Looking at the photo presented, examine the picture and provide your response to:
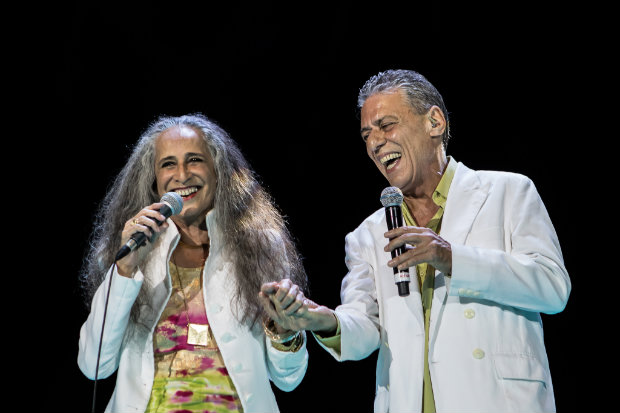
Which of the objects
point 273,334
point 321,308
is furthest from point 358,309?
point 273,334

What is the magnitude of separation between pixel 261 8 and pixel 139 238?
2.17m

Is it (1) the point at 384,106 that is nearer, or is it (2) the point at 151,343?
(2) the point at 151,343

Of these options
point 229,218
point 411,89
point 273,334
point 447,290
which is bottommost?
point 273,334

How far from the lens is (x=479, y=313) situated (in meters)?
2.31

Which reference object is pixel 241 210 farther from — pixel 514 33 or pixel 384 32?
pixel 514 33

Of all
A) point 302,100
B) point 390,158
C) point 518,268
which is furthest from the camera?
point 302,100

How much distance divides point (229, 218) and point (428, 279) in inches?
35.3

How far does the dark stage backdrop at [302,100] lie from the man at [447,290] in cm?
103

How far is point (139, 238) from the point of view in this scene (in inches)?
90.6

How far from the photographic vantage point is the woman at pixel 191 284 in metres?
2.51

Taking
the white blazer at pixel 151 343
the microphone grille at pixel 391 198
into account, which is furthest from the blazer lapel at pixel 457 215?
the white blazer at pixel 151 343

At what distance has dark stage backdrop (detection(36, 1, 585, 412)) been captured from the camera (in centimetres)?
367

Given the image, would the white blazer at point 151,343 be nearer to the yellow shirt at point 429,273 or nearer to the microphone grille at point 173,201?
the microphone grille at point 173,201

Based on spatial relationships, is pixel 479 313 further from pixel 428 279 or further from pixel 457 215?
pixel 457 215
